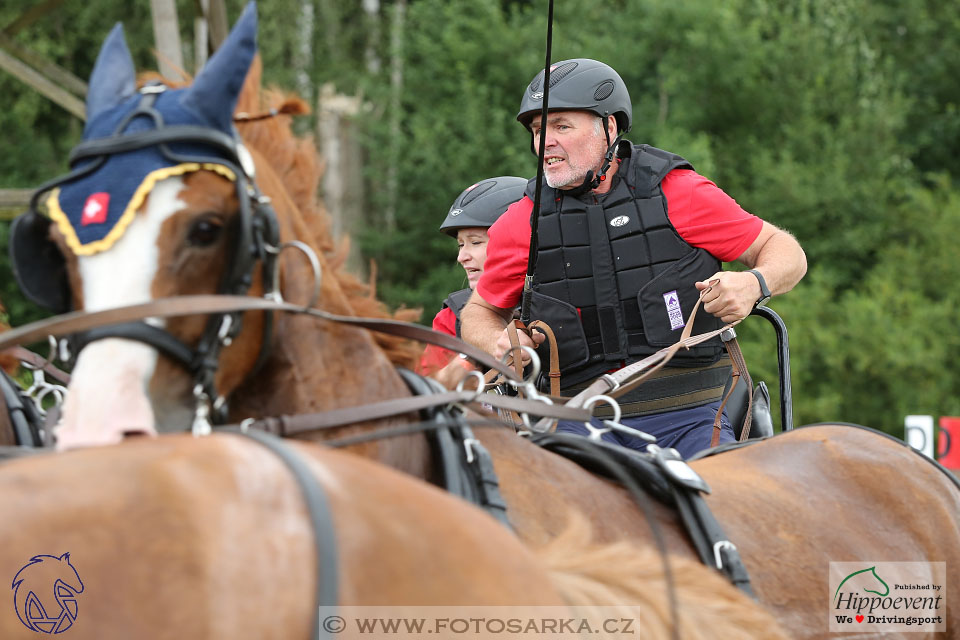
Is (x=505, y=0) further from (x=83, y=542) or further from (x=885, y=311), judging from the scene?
(x=83, y=542)

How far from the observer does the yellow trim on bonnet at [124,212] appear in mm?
2232

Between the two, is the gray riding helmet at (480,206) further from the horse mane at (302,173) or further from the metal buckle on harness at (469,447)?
the metal buckle on harness at (469,447)

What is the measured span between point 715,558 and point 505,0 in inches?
799

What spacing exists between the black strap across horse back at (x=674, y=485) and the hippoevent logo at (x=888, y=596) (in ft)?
1.38

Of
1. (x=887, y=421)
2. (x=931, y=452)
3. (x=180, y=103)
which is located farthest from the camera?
(x=887, y=421)

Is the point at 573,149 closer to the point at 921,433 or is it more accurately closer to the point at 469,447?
the point at 469,447

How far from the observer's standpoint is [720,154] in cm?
1991

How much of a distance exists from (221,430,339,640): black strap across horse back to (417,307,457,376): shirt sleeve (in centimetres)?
147

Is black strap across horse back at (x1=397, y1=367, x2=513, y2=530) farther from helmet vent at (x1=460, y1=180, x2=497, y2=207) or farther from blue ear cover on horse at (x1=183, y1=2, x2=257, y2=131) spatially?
helmet vent at (x1=460, y1=180, x2=497, y2=207)

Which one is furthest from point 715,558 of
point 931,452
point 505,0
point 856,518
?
point 505,0

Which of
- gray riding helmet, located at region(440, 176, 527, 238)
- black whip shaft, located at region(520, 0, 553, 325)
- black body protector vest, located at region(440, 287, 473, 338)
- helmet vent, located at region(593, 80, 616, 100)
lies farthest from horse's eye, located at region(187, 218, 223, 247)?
black body protector vest, located at region(440, 287, 473, 338)

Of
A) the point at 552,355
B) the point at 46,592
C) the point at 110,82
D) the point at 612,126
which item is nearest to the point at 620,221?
the point at 612,126

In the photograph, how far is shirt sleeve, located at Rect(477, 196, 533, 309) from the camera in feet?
14.6

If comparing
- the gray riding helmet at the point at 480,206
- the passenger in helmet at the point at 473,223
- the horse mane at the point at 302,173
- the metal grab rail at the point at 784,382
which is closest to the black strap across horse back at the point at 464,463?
the horse mane at the point at 302,173
